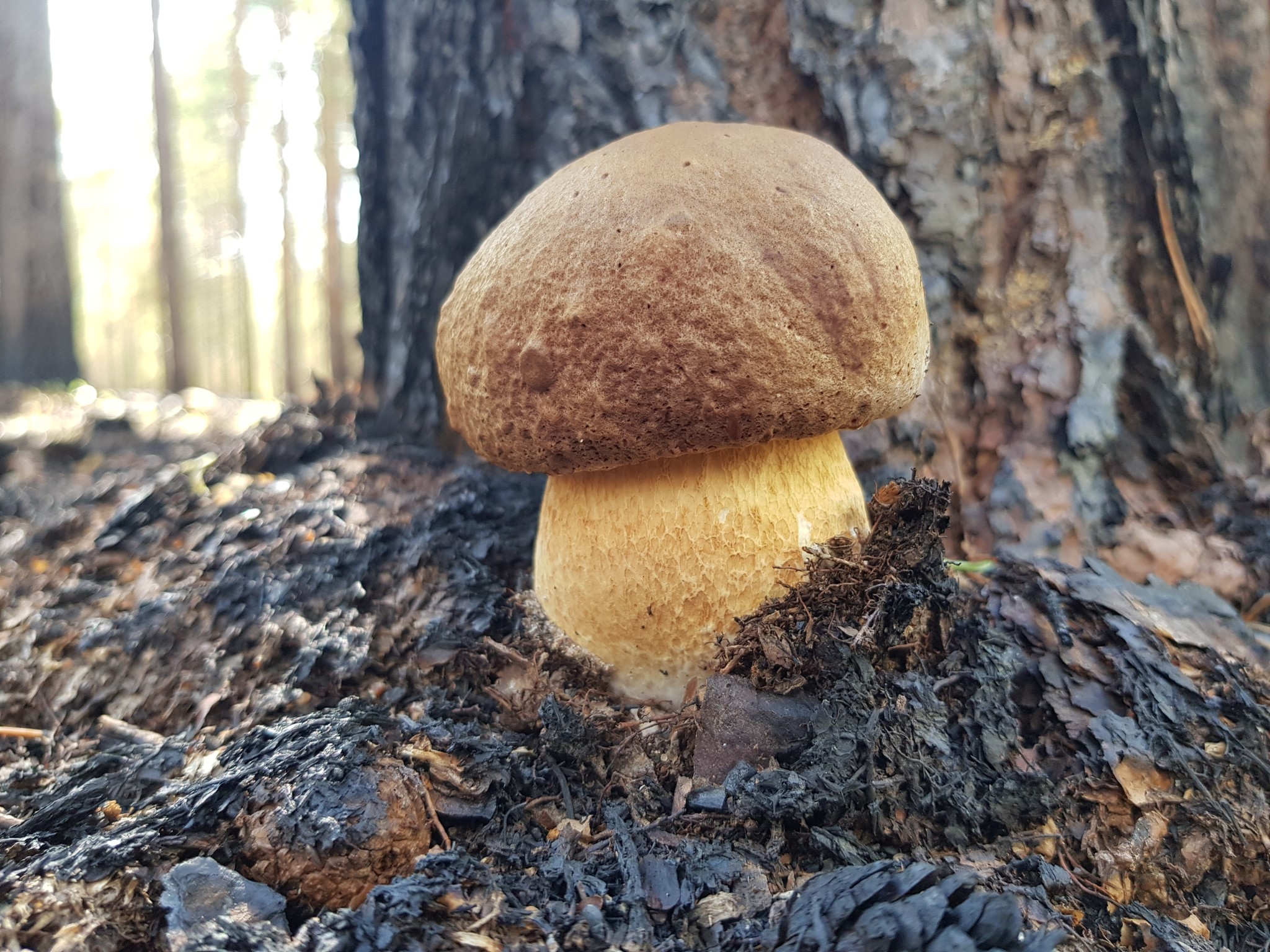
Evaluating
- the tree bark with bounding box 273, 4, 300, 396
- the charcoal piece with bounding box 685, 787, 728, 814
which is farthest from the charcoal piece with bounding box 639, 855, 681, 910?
the tree bark with bounding box 273, 4, 300, 396

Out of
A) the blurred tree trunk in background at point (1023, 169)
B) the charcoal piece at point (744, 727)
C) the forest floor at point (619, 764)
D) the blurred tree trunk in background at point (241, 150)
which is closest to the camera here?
the forest floor at point (619, 764)

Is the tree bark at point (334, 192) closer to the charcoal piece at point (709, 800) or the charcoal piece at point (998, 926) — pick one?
the charcoal piece at point (709, 800)

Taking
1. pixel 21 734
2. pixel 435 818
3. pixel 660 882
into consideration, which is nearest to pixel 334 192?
pixel 21 734

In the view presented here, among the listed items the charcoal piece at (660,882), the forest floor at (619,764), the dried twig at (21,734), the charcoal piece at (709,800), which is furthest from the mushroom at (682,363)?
the dried twig at (21,734)

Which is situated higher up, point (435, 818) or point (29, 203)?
point (29, 203)

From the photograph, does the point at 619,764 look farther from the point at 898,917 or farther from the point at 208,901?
the point at 208,901

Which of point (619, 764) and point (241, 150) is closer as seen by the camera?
point (619, 764)

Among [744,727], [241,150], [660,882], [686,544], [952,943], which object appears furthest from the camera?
[241,150]
